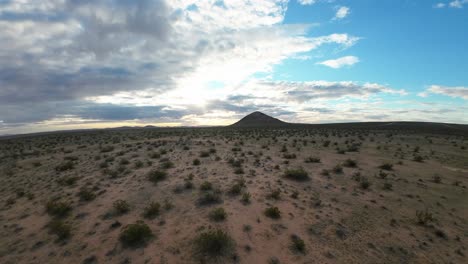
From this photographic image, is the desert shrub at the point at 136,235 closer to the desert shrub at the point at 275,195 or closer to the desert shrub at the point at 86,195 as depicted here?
the desert shrub at the point at 86,195

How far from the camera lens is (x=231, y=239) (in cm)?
659

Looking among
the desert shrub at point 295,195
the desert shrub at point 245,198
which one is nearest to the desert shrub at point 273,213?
the desert shrub at point 245,198

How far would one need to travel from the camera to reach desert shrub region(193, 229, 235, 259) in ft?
19.6

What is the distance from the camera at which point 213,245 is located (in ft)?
20.3

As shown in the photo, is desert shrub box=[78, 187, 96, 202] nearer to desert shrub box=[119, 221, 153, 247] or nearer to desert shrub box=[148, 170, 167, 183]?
desert shrub box=[148, 170, 167, 183]

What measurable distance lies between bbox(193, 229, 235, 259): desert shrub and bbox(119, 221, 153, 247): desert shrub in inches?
58.1

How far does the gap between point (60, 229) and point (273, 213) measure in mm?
6848

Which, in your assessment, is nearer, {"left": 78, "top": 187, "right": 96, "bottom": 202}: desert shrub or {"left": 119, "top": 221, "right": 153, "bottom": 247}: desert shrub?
{"left": 119, "top": 221, "right": 153, "bottom": 247}: desert shrub

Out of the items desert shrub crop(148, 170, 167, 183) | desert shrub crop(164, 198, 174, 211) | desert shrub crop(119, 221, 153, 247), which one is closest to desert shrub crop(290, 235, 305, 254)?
desert shrub crop(119, 221, 153, 247)

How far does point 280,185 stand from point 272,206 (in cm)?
251

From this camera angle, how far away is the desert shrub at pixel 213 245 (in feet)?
19.6

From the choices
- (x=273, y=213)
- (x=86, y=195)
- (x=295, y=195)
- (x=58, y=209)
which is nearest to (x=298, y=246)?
(x=273, y=213)

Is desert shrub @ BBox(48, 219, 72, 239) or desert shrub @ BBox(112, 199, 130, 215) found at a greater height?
desert shrub @ BBox(112, 199, 130, 215)

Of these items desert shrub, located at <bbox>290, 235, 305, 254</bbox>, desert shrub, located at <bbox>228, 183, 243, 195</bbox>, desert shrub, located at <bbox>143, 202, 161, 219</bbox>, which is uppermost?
desert shrub, located at <bbox>228, 183, 243, 195</bbox>
